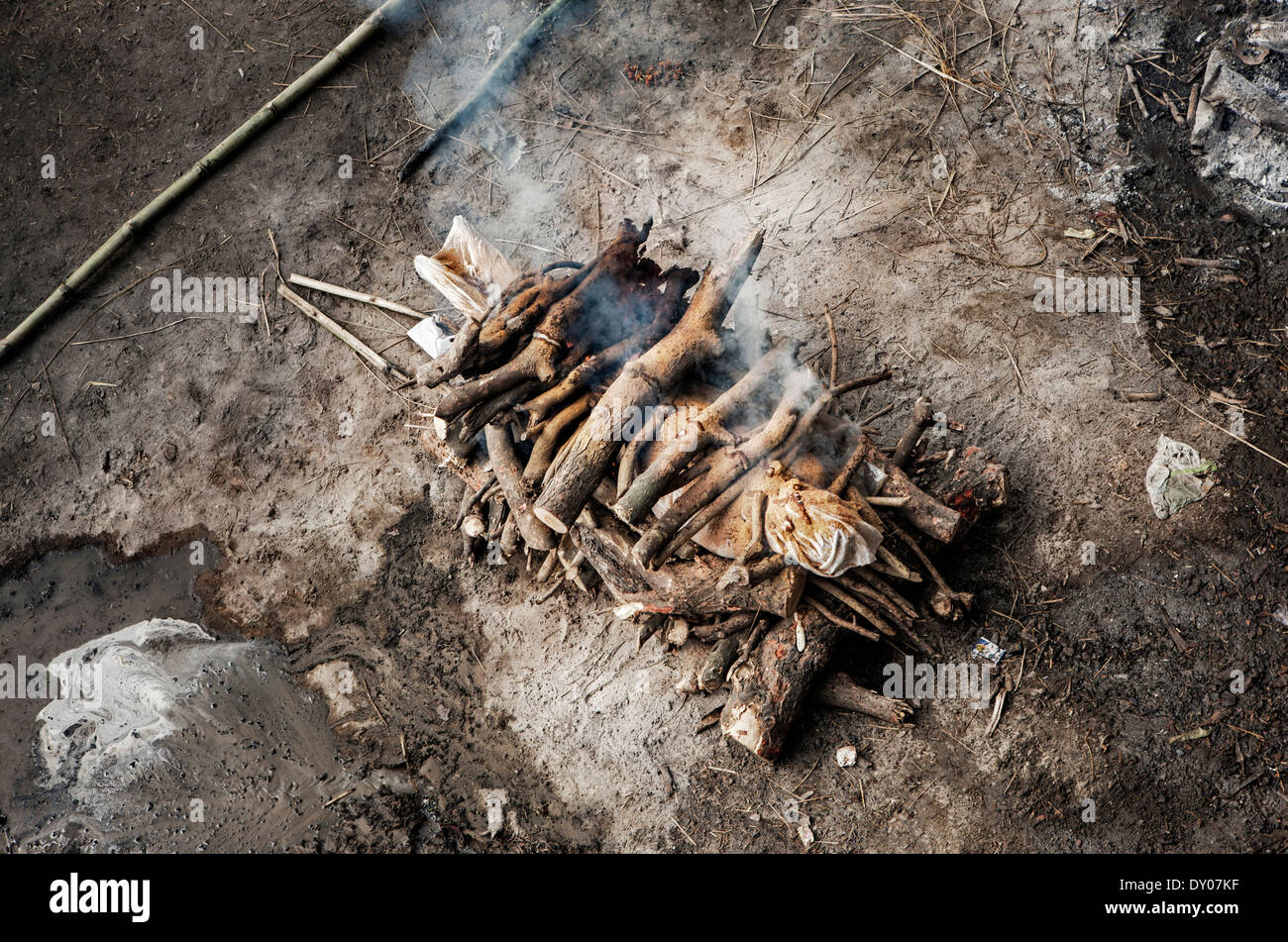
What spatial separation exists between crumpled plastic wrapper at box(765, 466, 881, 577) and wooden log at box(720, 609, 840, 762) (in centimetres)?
69

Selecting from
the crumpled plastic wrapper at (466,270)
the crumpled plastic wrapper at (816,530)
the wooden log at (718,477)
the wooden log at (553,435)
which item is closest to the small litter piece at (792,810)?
the crumpled plastic wrapper at (816,530)

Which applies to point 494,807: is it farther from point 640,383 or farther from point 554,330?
point 554,330

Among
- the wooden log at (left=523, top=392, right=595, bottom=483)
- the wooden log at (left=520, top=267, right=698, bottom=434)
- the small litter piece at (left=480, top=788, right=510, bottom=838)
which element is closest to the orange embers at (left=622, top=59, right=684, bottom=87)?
the wooden log at (left=520, top=267, right=698, bottom=434)

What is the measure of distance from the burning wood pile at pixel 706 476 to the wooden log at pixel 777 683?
1cm

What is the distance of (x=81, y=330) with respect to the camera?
7.99 meters

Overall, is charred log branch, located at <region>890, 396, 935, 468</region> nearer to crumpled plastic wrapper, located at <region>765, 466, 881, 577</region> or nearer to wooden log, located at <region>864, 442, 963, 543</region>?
wooden log, located at <region>864, 442, 963, 543</region>

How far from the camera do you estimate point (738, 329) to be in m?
6.41

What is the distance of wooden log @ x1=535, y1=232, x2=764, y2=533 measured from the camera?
504 centimetres

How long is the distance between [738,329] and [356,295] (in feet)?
11.6

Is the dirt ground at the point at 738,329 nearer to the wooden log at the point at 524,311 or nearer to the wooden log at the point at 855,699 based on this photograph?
the wooden log at the point at 855,699

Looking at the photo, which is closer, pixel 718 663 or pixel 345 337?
pixel 718 663

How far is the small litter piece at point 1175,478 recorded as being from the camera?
18.4 feet

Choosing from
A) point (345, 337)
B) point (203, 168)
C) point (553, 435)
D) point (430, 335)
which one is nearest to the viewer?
point (553, 435)

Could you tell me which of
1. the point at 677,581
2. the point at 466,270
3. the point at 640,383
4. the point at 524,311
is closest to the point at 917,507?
the point at 677,581
